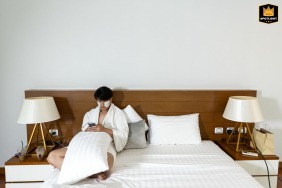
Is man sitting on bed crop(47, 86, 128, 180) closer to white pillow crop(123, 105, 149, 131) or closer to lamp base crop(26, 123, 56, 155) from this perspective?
white pillow crop(123, 105, 149, 131)

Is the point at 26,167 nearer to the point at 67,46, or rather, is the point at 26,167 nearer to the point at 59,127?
the point at 59,127

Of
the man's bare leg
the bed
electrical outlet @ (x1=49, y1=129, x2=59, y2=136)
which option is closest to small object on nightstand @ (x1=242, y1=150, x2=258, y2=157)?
the bed

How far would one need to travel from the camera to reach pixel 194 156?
2389 millimetres

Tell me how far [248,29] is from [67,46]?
217 centimetres

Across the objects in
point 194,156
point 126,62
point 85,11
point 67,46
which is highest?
point 85,11

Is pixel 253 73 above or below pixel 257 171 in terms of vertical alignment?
above

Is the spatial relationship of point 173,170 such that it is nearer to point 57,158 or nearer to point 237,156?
point 237,156

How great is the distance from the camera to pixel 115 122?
2662 mm

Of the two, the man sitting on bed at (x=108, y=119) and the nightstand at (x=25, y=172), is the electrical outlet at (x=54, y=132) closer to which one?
the man sitting on bed at (x=108, y=119)

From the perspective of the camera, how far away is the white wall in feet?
9.45

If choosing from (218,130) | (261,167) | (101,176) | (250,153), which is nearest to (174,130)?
(218,130)

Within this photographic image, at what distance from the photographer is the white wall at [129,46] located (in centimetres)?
288

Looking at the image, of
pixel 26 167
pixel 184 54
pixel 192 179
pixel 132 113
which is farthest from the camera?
pixel 184 54

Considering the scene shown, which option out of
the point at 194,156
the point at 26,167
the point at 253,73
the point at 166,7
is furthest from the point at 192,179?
the point at 166,7
